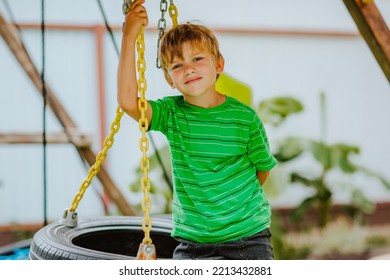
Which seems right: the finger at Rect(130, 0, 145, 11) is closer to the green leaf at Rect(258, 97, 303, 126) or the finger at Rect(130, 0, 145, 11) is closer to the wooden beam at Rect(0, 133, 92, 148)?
the wooden beam at Rect(0, 133, 92, 148)

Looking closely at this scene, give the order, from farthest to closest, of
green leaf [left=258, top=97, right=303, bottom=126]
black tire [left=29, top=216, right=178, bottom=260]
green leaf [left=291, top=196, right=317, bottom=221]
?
green leaf [left=291, top=196, right=317, bottom=221] → green leaf [left=258, top=97, right=303, bottom=126] → black tire [left=29, top=216, right=178, bottom=260]

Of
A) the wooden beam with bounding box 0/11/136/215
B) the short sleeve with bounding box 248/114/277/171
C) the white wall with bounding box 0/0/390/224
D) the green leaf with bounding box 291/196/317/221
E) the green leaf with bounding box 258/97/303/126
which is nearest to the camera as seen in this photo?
the short sleeve with bounding box 248/114/277/171

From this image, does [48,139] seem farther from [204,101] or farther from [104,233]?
[204,101]

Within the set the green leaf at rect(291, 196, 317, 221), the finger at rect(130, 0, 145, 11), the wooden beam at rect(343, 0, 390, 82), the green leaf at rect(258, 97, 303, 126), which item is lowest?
the green leaf at rect(291, 196, 317, 221)

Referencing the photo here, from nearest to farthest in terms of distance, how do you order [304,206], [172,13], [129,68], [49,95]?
[129,68] → [172,13] → [49,95] → [304,206]

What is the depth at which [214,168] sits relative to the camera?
3.34 feet

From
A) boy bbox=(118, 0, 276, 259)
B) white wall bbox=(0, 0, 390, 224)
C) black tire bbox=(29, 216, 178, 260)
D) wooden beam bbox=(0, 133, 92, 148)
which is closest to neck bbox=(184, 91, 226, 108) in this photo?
boy bbox=(118, 0, 276, 259)

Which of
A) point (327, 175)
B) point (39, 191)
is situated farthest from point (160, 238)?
point (327, 175)

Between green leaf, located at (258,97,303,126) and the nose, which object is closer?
the nose

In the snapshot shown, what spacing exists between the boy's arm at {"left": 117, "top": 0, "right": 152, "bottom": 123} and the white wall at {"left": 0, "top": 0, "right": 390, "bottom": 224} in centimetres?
154

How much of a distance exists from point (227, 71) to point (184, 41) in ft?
6.54

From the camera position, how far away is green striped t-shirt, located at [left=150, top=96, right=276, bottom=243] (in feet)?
3.32

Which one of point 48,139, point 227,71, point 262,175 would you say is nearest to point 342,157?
point 227,71
